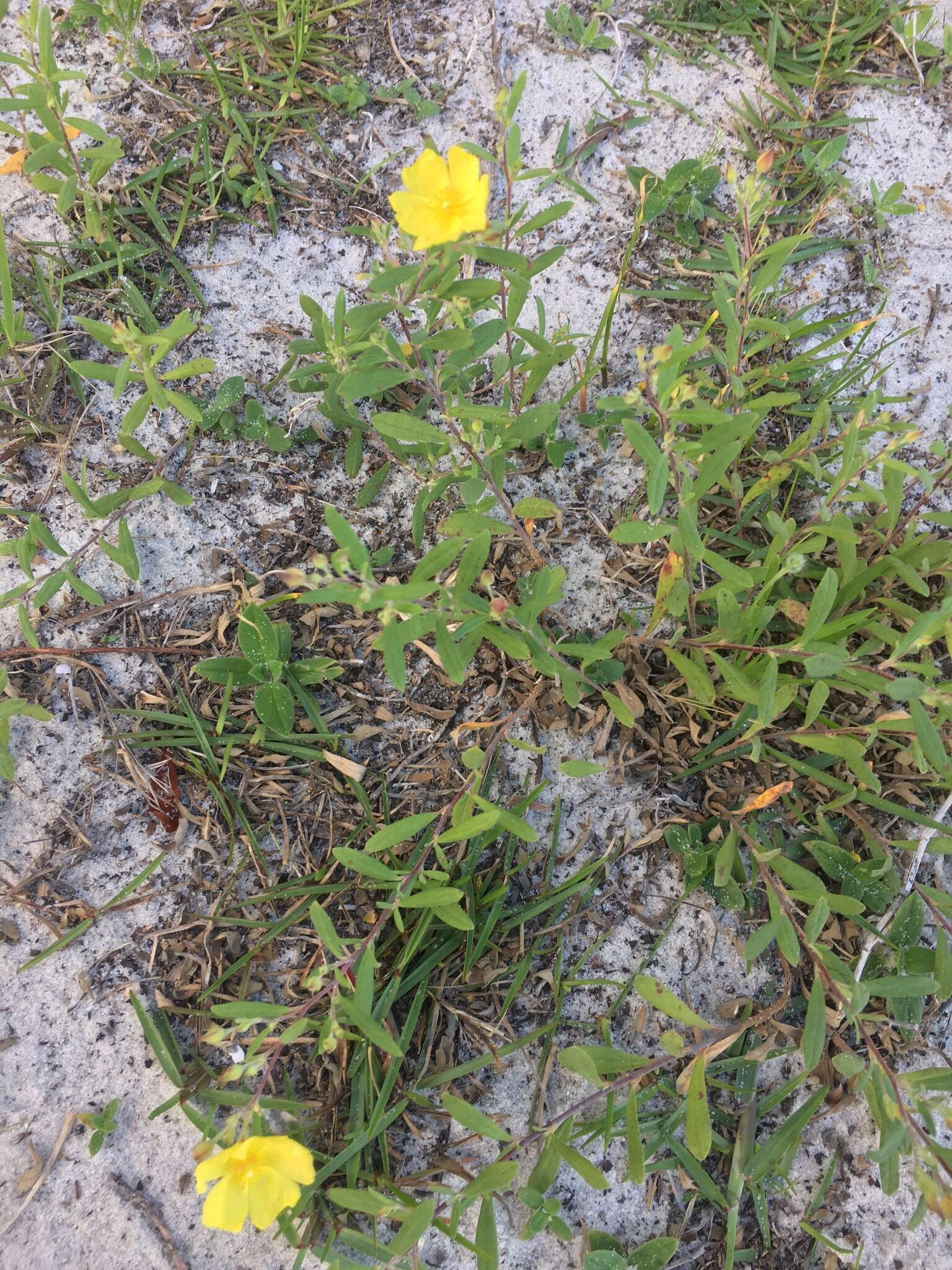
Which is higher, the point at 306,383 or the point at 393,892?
the point at 306,383

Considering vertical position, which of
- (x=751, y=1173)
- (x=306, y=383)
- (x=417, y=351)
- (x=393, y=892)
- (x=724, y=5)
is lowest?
(x=751, y=1173)

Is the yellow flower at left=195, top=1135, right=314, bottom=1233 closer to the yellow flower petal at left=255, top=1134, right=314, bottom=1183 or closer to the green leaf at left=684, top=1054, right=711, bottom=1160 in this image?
the yellow flower petal at left=255, top=1134, right=314, bottom=1183

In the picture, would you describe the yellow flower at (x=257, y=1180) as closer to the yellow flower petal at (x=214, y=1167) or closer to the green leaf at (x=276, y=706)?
the yellow flower petal at (x=214, y=1167)

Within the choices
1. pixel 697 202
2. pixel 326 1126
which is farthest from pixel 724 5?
pixel 326 1126

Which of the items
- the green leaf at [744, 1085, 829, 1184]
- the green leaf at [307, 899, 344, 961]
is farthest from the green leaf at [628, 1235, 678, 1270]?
the green leaf at [307, 899, 344, 961]

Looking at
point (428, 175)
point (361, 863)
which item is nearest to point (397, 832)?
point (361, 863)

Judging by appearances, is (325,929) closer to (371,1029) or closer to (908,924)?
(371,1029)

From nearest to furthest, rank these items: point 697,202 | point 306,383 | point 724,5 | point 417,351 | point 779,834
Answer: point 417,351 < point 779,834 < point 306,383 < point 697,202 < point 724,5

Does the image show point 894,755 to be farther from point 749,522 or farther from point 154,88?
point 154,88
